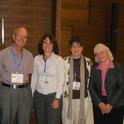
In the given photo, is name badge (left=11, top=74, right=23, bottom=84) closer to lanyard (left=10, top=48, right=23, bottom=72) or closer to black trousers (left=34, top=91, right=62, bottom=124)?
lanyard (left=10, top=48, right=23, bottom=72)

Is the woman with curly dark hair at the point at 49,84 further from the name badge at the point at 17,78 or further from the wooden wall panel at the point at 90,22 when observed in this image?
the wooden wall panel at the point at 90,22

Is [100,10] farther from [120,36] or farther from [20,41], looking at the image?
[20,41]

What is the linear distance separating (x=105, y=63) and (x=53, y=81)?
25.0 inches

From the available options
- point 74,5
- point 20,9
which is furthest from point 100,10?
point 20,9

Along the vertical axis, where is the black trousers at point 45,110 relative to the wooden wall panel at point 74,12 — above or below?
Answer: below

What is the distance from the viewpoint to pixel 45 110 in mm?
3670

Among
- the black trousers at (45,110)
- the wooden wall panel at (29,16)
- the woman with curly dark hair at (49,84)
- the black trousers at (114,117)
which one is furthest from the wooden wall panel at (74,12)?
the black trousers at (114,117)

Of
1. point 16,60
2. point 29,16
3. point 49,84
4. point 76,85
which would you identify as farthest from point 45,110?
point 29,16

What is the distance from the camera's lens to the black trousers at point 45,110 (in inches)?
143

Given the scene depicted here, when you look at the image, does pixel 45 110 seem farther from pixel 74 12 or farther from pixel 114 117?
pixel 74 12

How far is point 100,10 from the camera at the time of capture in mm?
5875

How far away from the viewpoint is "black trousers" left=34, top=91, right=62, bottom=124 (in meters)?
3.62

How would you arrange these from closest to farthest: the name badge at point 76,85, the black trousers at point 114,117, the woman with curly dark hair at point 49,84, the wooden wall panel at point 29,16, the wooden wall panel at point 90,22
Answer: the black trousers at point 114,117 → the woman with curly dark hair at point 49,84 → the name badge at point 76,85 → the wooden wall panel at point 29,16 → the wooden wall panel at point 90,22

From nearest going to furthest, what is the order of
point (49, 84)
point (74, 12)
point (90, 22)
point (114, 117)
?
point (114, 117)
point (49, 84)
point (74, 12)
point (90, 22)
